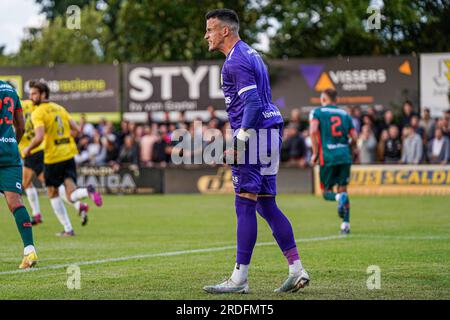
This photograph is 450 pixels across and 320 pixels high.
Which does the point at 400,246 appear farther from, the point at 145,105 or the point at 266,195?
the point at 145,105

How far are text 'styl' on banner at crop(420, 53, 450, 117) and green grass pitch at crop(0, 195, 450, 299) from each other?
23.5 feet

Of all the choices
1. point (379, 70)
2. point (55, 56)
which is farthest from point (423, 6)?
point (55, 56)

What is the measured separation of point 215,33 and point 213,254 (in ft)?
13.9

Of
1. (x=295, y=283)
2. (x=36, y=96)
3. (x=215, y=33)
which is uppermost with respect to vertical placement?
(x=215, y=33)

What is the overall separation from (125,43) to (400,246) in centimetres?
2852

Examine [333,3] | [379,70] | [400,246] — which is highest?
[333,3]

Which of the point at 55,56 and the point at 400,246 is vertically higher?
the point at 55,56

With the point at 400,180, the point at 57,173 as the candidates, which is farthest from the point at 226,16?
the point at 400,180

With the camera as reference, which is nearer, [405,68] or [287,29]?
[405,68]

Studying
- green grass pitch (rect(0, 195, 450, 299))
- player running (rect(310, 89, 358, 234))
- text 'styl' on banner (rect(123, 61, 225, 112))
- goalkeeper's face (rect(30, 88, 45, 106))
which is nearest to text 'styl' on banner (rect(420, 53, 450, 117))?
text 'styl' on banner (rect(123, 61, 225, 112))

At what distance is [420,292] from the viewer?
854cm

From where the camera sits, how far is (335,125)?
16.2 metres

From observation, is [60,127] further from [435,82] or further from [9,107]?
[435,82]

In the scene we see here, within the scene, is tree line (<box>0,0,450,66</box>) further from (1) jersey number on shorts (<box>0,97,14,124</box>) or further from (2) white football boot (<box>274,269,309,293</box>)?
(2) white football boot (<box>274,269,309,293</box>)
